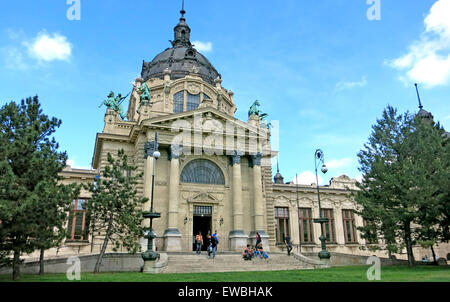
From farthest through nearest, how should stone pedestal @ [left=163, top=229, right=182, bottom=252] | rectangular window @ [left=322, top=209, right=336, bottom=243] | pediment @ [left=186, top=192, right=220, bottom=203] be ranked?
1. rectangular window @ [left=322, top=209, right=336, bottom=243]
2. pediment @ [left=186, top=192, right=220, bottom=203]
3. stone pedestal @ [left=163, top=229, right=182, bottom=252]

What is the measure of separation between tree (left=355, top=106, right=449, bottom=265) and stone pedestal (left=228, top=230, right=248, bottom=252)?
381 inches

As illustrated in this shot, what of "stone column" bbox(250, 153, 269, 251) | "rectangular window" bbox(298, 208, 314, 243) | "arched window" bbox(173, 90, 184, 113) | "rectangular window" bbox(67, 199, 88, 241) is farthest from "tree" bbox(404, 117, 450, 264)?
"rectangular window" bbox(67, 199, 88, 241)

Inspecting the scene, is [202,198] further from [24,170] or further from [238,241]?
[24,170]

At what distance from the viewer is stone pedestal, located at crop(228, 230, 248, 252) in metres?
28.7

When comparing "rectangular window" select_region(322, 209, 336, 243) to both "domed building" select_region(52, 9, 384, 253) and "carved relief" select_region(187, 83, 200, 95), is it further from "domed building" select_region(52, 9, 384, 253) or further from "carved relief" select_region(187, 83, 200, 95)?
"carved relief" select_region(187, 83, 200, 95)

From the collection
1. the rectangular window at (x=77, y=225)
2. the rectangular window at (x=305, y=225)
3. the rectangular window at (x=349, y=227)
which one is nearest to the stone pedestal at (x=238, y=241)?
the rectangular window at (x=305, y=225)

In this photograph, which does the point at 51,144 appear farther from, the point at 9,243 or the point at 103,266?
the point at 103,266

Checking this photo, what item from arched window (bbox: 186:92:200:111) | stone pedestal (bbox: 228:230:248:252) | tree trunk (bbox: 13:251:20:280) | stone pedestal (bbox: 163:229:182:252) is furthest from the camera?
arched window (bbox: 186:92:200:111)

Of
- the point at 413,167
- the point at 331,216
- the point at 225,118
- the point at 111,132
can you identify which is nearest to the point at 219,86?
the point at 225,118

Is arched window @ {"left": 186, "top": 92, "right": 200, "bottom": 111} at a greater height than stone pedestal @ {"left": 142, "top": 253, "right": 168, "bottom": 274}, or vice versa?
arched window @ {"left": 186, "top": 92, "right": 200, "bottom": 111}

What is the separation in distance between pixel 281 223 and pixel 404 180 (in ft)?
64.0

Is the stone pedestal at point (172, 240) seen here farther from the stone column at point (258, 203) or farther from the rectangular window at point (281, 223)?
the rectangular window at point (281, 223)

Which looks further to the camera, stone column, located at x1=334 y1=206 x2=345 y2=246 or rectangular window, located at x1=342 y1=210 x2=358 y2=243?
rectangular window, located at x1=342 y1=210 x2=358 y2=243

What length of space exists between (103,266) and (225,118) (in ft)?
51.8
